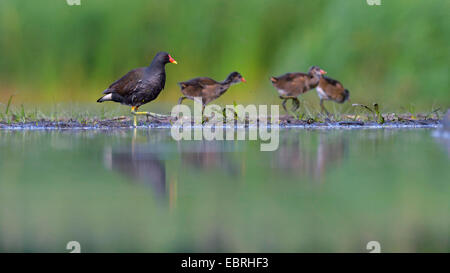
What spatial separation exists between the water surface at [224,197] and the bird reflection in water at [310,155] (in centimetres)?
1

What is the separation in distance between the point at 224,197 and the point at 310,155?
192cm

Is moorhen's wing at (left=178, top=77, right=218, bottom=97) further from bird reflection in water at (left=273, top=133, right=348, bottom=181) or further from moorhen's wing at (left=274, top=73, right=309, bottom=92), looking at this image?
bird reflection in water at (left=273, top=133, right=348, bottom=181)

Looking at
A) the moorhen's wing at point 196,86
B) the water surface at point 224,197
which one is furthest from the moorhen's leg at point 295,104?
the water surface at point 224,197

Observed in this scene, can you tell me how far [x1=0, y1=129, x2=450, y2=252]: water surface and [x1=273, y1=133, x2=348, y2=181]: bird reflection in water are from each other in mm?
15

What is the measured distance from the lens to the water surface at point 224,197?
2.69 metres

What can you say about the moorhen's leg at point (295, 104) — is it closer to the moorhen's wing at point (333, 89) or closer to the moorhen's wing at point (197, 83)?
the moorhen's wing at point (333, 89)

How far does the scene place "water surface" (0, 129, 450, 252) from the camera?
2693 mm

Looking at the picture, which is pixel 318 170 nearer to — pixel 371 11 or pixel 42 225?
pixel 42 225

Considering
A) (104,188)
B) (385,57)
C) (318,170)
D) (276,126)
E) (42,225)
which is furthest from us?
(385,57)

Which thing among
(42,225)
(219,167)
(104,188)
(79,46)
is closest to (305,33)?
(79,46)

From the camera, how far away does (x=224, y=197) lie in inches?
138

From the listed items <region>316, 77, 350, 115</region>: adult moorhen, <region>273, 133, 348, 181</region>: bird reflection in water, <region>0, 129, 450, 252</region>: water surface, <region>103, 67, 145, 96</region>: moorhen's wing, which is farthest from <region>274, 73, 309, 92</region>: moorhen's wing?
<region>0, 129, 450, 252</region>: water surface

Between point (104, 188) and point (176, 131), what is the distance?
164 inches

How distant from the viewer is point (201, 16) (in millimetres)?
13672
